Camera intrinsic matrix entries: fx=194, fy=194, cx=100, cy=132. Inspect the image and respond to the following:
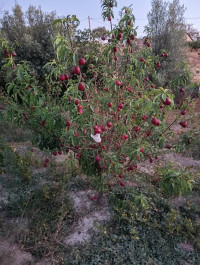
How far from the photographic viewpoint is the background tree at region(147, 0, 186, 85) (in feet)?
29.7

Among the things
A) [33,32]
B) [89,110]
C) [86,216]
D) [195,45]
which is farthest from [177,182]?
[195,45]

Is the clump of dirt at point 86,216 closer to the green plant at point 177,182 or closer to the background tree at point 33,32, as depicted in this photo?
the green plant at point 177,182

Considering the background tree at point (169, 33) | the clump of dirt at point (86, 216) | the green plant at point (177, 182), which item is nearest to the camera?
the green plant at point (177, 182)

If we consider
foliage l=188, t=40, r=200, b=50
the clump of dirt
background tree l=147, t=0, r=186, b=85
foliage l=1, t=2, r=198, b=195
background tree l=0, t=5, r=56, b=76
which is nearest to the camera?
foliage l=1, t=2, r=198, b=195

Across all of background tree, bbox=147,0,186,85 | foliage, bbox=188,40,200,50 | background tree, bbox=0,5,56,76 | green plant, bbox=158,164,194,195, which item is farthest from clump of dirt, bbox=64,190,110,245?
foliage, bbox=188,40,200,50

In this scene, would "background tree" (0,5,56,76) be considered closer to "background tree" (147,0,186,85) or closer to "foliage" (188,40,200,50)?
"background tree" (147,0,186,85)

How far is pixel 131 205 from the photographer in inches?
116

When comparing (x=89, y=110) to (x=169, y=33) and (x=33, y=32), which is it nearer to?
(x=33, y=32)

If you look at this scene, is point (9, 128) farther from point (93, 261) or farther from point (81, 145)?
point (93, 261)

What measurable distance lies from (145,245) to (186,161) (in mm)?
2877

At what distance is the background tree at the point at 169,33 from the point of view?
904cm

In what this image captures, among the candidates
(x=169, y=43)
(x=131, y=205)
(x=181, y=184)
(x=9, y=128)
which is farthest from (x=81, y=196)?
(x=169, y=43)

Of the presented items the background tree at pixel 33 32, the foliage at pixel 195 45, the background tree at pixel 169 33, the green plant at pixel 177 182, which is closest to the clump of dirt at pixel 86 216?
the green plant at pixel 177 182

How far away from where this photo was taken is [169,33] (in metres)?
9.16
